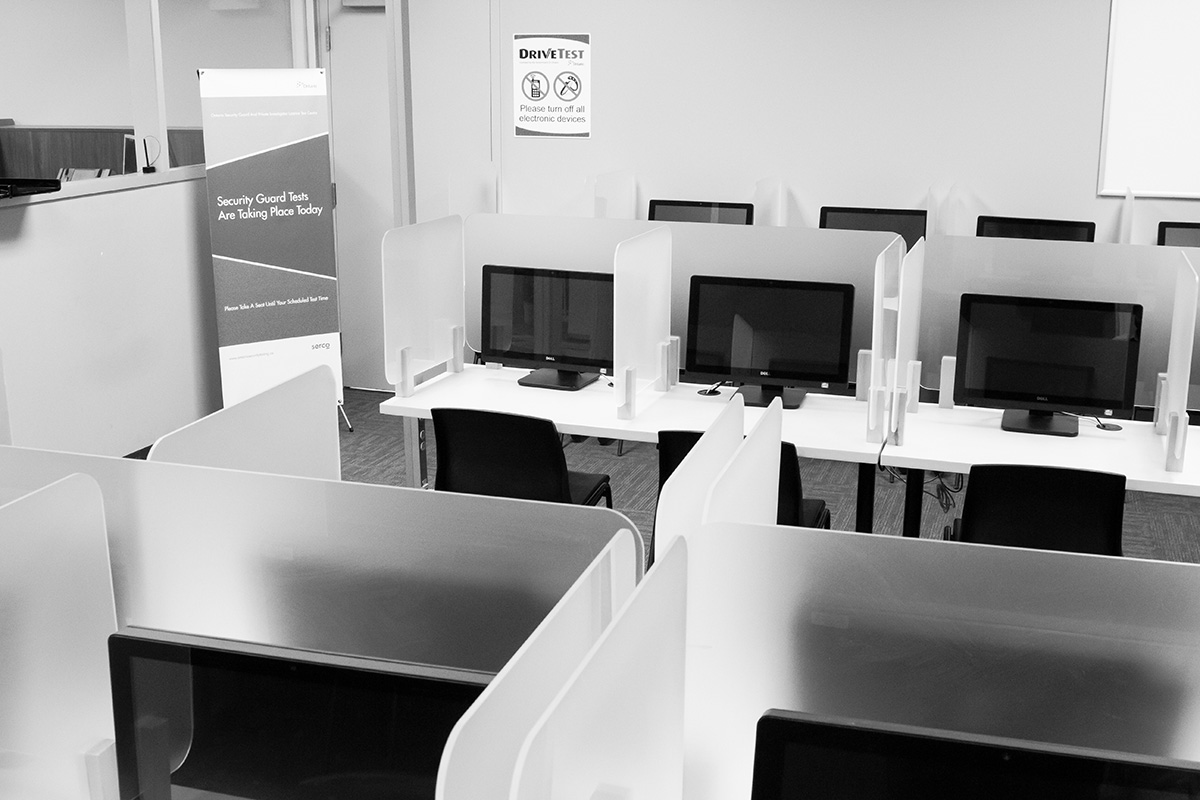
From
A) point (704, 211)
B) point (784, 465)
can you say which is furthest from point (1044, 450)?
point (704, 211)

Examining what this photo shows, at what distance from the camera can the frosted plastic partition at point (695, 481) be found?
1.72 metres

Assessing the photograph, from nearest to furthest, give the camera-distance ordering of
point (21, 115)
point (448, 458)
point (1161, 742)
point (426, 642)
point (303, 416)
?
point (1161, 742)
point (426, 642)
point (303, 416)
point (448, 458)
point (21, 115)

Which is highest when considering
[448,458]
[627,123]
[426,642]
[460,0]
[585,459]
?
[460,0]

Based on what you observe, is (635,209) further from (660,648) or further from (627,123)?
(660,648)

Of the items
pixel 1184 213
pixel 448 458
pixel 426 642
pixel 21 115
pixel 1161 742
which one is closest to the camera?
pixel 1161 742

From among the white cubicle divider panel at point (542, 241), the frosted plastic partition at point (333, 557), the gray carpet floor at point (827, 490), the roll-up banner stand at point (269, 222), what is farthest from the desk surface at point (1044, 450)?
the roll-up banner stand at point (269, 222)

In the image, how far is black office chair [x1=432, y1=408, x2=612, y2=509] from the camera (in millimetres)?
3363

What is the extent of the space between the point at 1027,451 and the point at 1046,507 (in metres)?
0.58

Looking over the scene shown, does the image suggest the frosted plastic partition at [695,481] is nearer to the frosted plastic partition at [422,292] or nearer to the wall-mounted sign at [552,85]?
the frosted plastic partition at [422,292]

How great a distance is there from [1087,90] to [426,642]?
481 centimetres

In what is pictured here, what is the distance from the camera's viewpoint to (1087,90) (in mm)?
5379

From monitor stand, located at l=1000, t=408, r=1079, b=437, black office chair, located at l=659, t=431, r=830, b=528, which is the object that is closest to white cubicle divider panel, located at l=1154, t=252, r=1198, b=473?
monitor stand, located at l=1000, t=408, r=1079, b=437

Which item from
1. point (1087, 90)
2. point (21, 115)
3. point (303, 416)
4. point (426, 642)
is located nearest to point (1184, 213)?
point (1087, 90)

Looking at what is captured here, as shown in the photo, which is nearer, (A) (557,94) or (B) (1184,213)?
(B) (1184,213)
